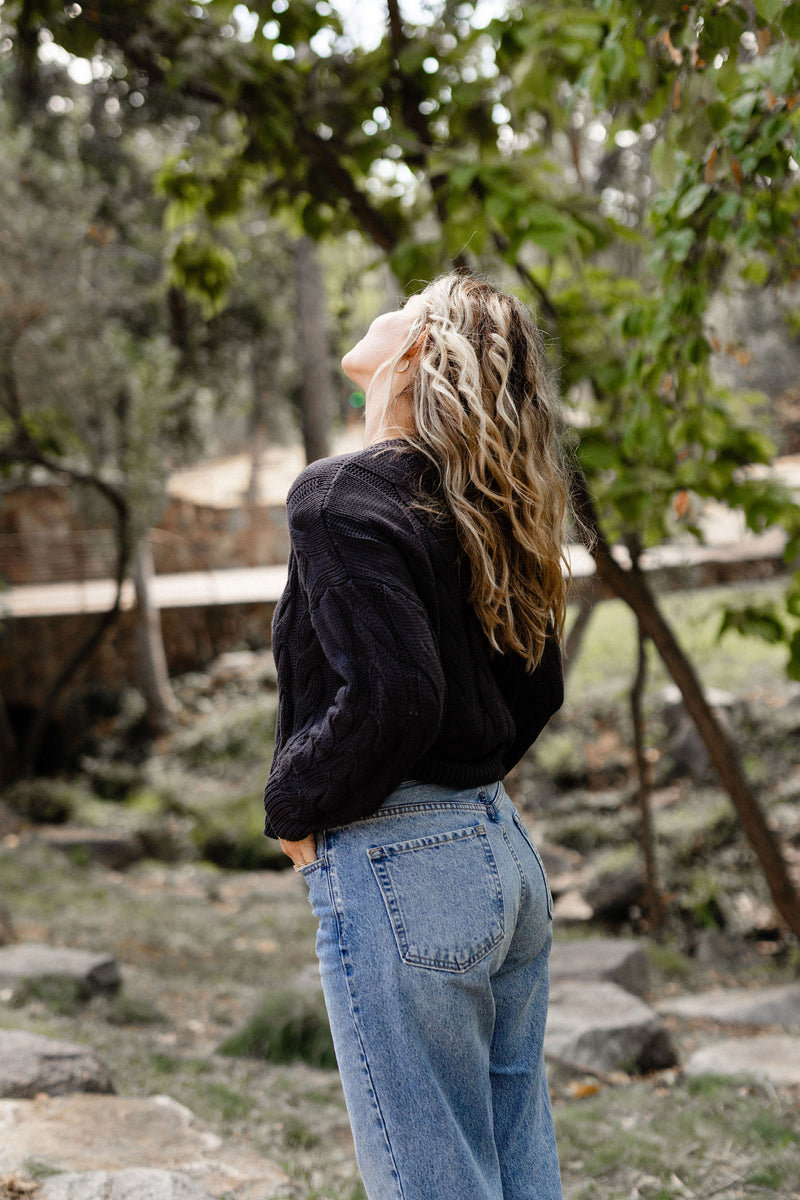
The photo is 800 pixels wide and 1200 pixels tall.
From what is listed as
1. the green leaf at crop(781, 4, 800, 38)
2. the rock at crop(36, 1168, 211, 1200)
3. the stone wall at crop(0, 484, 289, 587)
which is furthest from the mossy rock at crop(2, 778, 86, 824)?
the green leaf at crop(781, 4, 800, 38)

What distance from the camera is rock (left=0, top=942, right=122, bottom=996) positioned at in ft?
14.6

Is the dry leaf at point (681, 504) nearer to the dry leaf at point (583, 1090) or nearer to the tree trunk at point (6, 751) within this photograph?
the dry leaf at point (583, 1090)

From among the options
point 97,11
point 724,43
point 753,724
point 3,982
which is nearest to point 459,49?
point 97,11

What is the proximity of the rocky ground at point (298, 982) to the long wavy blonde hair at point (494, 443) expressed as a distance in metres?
1.63

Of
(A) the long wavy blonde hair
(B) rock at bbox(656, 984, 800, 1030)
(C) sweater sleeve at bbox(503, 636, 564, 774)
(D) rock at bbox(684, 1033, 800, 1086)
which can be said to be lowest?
(B) rock at bbox(656, 984, 800, 1030)

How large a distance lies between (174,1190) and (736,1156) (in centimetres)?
160

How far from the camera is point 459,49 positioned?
385 cm

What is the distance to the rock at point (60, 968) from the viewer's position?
4441 mm

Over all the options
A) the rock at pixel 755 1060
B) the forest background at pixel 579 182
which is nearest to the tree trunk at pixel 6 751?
the forest background at pixel 579 182

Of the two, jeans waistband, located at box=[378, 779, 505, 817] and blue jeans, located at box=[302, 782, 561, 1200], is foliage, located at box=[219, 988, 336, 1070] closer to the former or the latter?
blue jeans, located at box=[302, 782, 561, 1200]

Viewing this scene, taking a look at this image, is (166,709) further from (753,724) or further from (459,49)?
(459,49)

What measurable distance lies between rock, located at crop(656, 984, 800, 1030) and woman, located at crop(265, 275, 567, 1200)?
11.1ft

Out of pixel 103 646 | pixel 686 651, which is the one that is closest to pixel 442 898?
pixel 686 651

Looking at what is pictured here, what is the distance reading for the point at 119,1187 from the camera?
2209 mm
